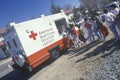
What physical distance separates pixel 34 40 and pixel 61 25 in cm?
333

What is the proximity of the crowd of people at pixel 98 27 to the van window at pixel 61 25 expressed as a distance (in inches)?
26.3

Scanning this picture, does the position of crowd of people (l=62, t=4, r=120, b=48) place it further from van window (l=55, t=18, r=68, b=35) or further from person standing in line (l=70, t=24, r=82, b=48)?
van window (l=55, t=18, r=68, b=35)

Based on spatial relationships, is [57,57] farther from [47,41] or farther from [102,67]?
[102,67]

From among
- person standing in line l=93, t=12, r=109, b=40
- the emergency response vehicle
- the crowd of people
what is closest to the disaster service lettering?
the emergency response vehicle

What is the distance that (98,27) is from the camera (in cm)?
1181

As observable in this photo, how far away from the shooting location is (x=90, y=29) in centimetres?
1284

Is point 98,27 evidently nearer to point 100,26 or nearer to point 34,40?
point 100,26

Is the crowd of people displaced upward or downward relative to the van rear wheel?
upward

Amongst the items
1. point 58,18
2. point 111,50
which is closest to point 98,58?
point 111,50

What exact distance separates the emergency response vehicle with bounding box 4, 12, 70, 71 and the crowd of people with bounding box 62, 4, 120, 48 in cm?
80

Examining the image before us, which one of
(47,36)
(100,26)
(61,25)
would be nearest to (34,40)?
(47,36)

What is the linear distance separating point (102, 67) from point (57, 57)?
603cm

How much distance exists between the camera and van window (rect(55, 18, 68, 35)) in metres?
13.9

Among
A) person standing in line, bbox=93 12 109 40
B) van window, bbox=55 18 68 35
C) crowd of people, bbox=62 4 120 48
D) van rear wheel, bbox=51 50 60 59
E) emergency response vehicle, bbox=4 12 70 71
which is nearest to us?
crowd of people, bbox=62 4 120 48
